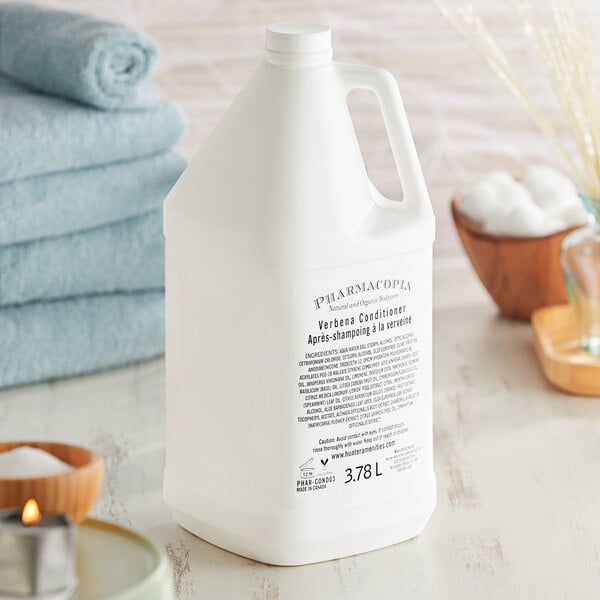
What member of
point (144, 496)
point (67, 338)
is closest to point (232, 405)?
point (144, 496)

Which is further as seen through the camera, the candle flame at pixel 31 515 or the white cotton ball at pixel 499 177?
the white cotton ball at pixel 499 177

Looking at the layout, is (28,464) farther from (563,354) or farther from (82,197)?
(563,354)

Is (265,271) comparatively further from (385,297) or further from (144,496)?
(144,496)

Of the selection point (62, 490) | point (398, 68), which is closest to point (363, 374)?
point (62, 490)

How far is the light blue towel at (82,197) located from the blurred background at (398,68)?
20cm

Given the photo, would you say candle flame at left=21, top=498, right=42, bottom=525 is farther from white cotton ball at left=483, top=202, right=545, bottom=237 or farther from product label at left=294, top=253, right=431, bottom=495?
white cotton ball at left=483, top=202, right=545, bottom=237

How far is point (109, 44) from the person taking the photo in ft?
3.17

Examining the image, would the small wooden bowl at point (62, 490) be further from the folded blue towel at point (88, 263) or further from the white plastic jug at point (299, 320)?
the folded blue towel at point (88, 263)

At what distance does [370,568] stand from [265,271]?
0.66ft

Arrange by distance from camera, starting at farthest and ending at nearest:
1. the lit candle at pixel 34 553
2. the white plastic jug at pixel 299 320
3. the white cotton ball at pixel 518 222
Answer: the white cotton ball at pixel 518 222
the white plastic jug at pixel 299 320
the lit candle at pixel 34 553

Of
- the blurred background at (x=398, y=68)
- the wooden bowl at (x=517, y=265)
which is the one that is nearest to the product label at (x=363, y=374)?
the wooden bowl at (x=517, y=265)

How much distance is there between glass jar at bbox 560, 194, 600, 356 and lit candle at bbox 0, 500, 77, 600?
1.99ft

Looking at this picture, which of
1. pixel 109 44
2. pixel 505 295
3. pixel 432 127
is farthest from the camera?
pixel 432 127

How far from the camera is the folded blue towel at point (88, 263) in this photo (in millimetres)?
984
